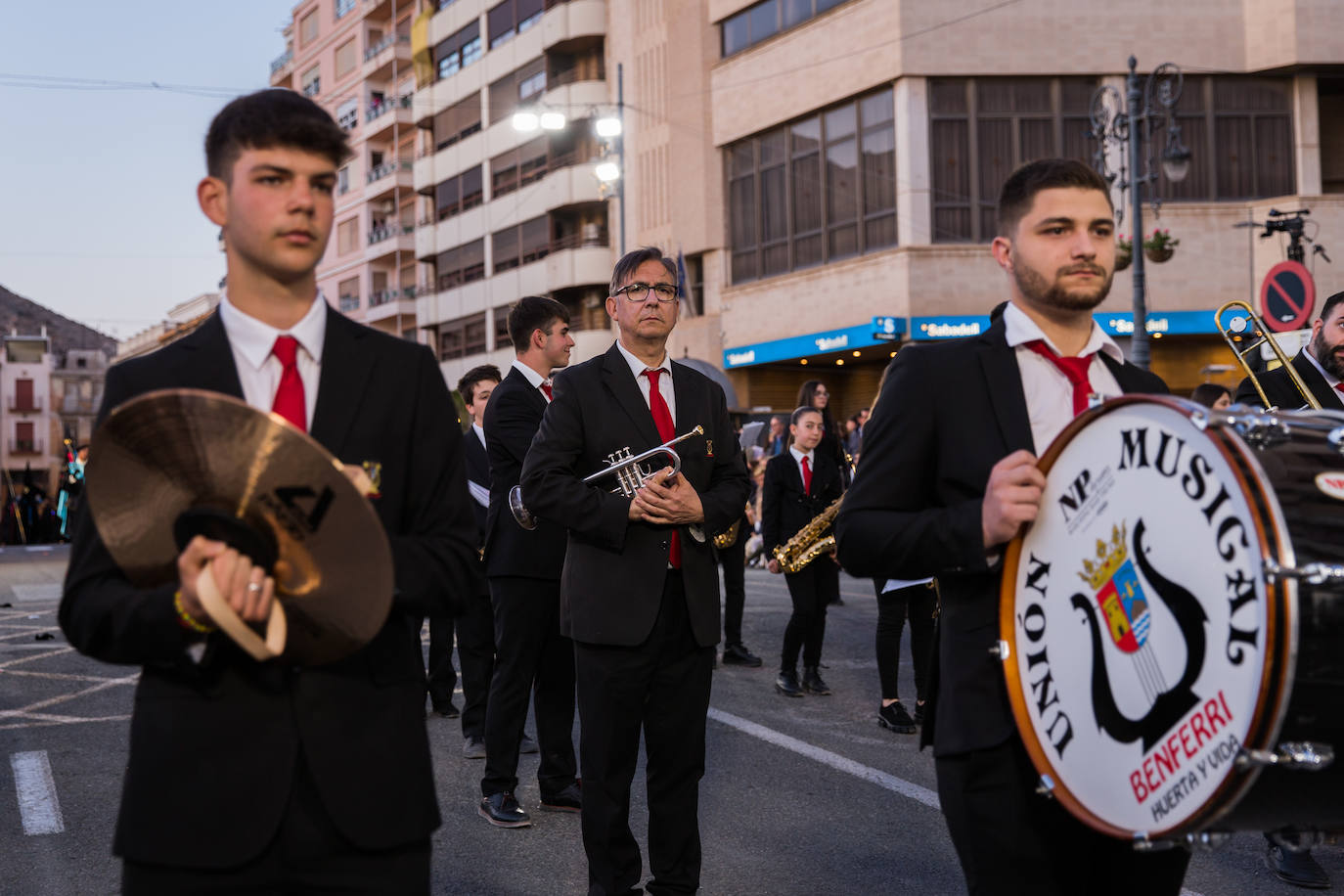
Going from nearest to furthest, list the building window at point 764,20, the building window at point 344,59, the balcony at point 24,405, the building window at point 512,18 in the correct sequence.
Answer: the building window at point 764,20 → the building window at point 512,18 → the building window at point 344,59 → the balcony at point 24,405

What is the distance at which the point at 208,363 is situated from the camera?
2.48 meters

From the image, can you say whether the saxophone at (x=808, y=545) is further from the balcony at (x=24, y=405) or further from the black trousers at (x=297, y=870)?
the balcony at (x=24, y=405)

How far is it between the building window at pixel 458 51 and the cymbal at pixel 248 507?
48.3 m

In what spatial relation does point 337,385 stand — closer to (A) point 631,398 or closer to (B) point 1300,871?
(A) point 631,398

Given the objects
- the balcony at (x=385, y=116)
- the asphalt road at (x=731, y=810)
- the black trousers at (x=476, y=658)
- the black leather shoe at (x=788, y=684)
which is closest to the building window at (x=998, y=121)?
the asphalt road at (x=731, y=810)

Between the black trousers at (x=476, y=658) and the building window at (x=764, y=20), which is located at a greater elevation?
the building window at (x=764, y=20)

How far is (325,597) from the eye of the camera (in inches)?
87.0

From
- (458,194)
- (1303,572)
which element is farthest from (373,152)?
(1303,572)

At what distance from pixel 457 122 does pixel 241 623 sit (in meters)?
50.2

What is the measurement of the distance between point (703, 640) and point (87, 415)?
12628cm

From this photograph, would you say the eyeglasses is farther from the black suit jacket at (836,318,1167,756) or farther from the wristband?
the wristband

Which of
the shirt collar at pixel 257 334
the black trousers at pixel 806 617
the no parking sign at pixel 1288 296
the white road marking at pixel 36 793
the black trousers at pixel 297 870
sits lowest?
the white road marking at pixel 36 793

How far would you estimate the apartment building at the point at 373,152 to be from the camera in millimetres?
55625

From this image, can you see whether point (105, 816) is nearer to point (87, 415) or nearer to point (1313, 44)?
point (1313, 44)
